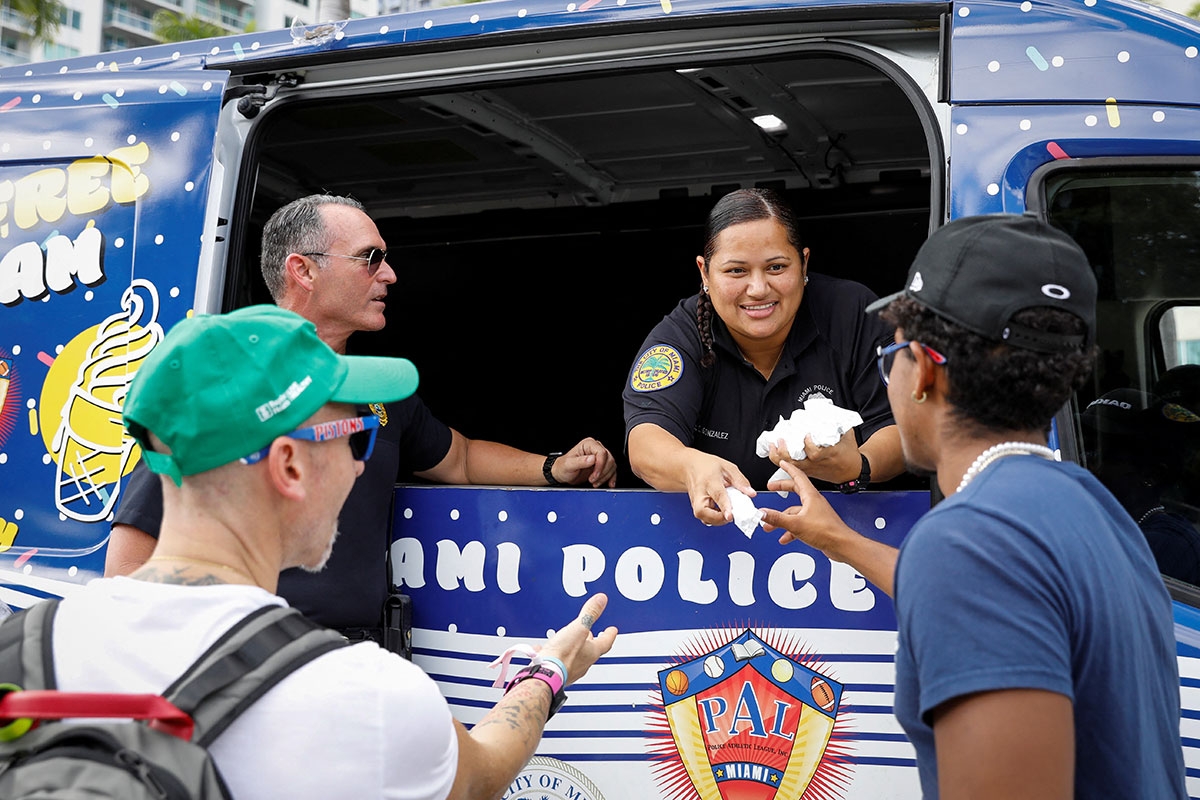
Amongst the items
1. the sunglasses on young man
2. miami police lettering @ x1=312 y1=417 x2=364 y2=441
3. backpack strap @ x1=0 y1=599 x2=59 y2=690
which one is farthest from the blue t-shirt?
backpack strap @ x1=0 y1=599 x2=59 y2=690

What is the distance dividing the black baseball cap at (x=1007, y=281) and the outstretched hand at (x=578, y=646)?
0.81m

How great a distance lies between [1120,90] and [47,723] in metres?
2.02

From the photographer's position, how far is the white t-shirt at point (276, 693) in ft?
3.72

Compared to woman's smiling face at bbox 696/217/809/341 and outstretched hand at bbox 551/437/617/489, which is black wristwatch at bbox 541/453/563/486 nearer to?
outstretched hand at bbox 551/437/617/489

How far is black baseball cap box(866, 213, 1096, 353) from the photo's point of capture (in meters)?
1.25

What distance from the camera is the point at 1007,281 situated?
1251 mm

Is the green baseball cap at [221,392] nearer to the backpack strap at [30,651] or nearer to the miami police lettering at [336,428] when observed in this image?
the miami police lettering at [336,428]

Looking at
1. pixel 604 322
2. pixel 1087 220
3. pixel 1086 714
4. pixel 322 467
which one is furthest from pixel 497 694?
pixel 604 322

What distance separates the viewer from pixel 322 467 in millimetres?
1360

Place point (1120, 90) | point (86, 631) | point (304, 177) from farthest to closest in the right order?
point (304, 177) < point (1120, 90) < point (86, 631)

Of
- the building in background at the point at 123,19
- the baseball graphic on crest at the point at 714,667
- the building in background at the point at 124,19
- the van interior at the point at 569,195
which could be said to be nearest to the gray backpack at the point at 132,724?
the baseball graphic on crest at the point at 714,667

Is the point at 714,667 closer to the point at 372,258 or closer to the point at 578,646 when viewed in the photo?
the point at 578,646

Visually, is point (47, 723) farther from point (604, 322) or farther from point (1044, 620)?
point (604, 322)

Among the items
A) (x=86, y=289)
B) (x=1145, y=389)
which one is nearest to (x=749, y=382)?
(x=1145, y=389)
